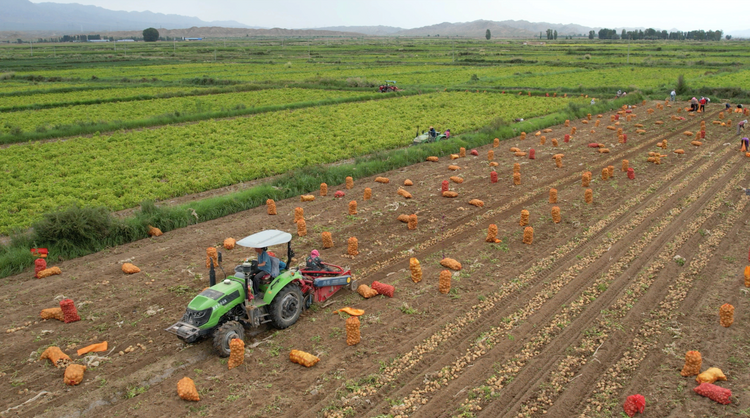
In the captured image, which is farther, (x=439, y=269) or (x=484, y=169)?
(x=484, y=169)

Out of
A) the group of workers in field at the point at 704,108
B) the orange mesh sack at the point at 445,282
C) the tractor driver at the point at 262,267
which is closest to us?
the tractor driver at the point at 262,267

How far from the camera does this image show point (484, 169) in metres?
24.3

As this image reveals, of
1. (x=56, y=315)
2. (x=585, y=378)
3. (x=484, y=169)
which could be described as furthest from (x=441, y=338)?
(x=484, y=169)

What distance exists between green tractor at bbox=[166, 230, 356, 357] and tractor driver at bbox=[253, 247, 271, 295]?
92 mm

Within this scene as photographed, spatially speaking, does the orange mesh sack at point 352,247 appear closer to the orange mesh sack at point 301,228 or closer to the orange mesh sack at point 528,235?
the orange mesh sack at point 301,228

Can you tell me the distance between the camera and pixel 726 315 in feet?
35.6

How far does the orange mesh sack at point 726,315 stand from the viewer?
10.8 meters

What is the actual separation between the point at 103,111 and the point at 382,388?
1500 inches

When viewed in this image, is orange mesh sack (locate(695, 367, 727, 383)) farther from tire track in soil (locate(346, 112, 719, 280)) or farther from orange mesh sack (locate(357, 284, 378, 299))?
tire track in soil (locate(346, 112, 719, 280))

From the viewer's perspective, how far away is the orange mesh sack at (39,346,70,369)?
9.92 m

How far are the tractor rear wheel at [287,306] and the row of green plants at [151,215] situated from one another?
25.4ft

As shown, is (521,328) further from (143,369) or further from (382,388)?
(143,369)

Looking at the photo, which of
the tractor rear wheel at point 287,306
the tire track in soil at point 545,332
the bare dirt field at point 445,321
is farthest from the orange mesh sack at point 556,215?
the tractor rear wheel at point 287,306

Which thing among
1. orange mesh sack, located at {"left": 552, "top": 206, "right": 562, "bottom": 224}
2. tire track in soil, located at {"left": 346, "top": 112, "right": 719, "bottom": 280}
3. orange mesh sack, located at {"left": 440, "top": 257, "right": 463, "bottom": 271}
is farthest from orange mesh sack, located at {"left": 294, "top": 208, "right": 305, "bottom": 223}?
orange mesh sack, located at {"left": 552, "top": 206, "right": 562, "bottom": 224}
